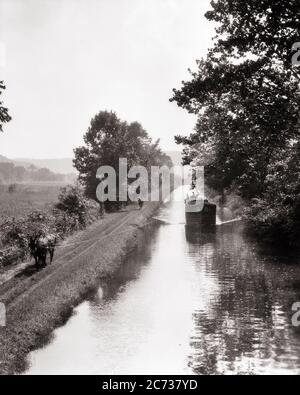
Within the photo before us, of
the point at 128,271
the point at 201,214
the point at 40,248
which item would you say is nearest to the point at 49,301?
the point at 40,248

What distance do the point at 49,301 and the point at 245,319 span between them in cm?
775

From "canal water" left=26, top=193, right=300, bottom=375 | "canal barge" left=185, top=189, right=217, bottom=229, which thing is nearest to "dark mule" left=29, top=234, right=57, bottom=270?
"canal water" left=26, top=193, right=300, bottom=375

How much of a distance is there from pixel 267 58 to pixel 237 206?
42728mm

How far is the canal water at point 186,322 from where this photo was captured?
1448 cm

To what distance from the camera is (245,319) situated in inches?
744

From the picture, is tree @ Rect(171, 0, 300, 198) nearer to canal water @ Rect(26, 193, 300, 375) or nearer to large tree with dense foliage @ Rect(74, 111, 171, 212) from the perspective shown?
canal water @ Rect(26, 193, 300, 375)

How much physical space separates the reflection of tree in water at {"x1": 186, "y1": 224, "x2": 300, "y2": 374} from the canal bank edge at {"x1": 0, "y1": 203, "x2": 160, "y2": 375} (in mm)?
5138

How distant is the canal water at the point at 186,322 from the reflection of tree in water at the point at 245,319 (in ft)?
0.10

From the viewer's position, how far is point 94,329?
59.1ft

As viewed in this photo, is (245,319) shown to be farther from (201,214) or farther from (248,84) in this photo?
(201,214)

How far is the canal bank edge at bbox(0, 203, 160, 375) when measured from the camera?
15.1m

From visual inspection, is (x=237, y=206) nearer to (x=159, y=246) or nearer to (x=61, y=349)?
(x=159, y=246)
